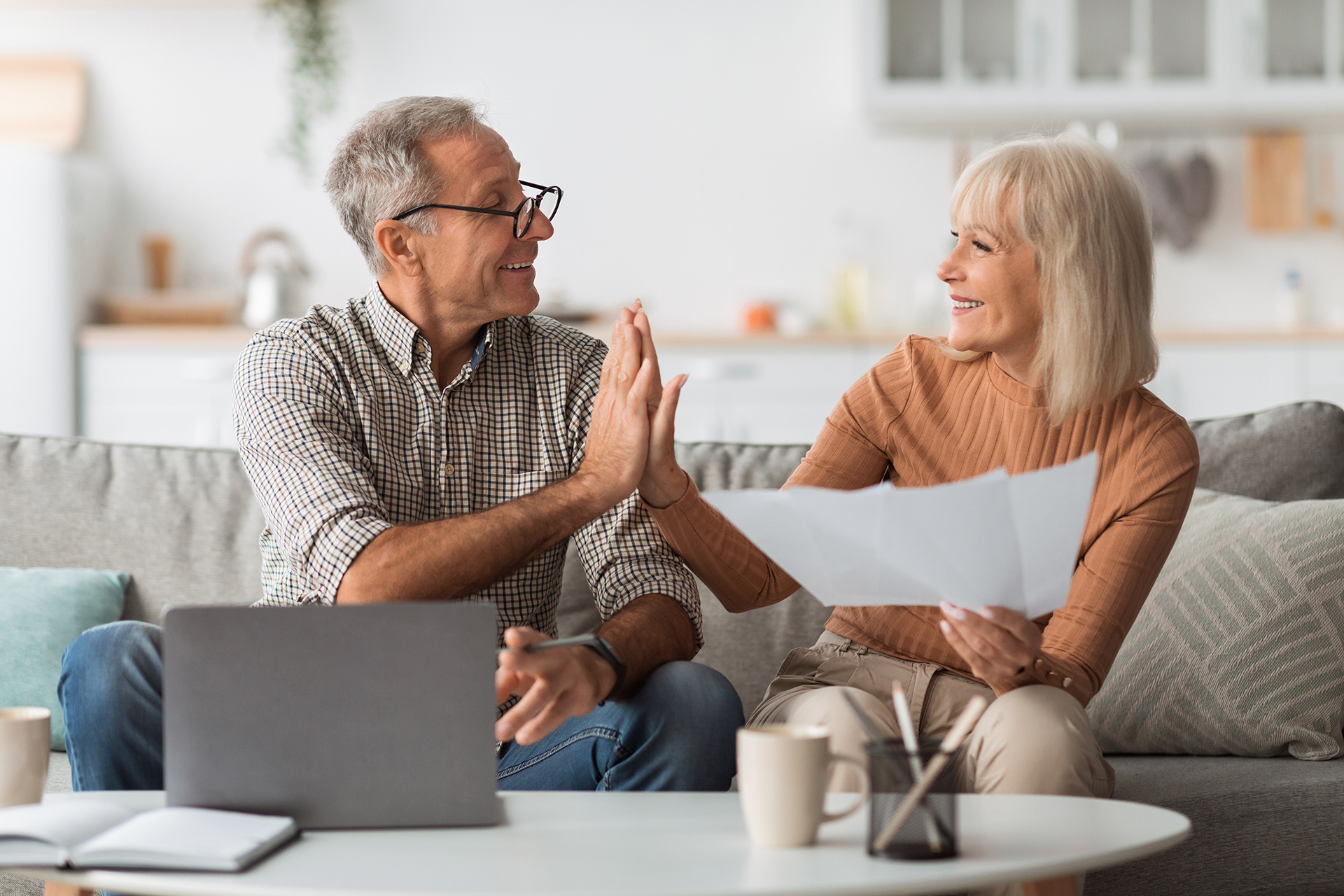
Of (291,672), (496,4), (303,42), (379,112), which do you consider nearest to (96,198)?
(303,42)

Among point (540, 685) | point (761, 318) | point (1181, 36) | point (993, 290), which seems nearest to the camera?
point (540, 685)

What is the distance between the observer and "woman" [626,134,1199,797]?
1.42 metres

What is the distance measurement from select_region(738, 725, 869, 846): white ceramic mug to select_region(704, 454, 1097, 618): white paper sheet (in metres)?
0.20

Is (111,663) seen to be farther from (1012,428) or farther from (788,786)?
(1012,428)

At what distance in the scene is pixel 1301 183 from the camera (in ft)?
14.8

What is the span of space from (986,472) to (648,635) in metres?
0.47

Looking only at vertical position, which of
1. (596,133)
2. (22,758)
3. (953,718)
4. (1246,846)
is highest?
(596,133)

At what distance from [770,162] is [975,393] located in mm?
3256

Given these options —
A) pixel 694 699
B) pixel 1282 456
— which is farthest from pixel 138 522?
pixel 1282 456

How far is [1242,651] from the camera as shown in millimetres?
1670

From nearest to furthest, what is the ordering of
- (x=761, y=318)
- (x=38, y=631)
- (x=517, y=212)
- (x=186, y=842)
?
(x=186, y=842), (x=517, y=212), (x=38, y=631), (x=761, y=318)

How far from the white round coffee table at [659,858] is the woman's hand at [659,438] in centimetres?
46

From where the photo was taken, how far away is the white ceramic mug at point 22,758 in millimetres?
1050

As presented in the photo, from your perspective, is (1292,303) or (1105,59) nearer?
(1105,59)
